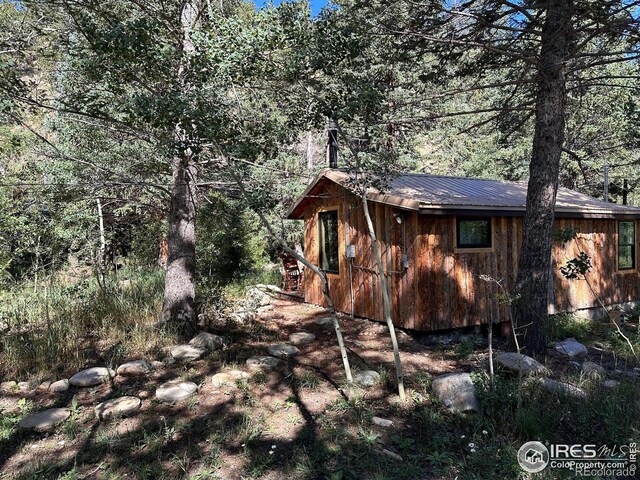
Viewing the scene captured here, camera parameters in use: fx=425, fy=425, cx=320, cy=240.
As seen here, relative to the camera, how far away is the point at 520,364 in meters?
4.23

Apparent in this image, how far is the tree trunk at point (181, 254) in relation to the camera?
591 cm

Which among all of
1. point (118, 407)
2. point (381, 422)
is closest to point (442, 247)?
point (381, 422)

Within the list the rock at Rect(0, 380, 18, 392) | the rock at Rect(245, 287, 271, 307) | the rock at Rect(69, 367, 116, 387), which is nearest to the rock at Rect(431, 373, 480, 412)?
the rock at Rect(69, 367, 116, 387)

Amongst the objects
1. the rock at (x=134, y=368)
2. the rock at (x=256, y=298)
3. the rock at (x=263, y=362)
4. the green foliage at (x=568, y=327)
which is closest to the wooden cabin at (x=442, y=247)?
the green foliage at (x=568, y=327)

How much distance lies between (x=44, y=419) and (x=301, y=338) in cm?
331

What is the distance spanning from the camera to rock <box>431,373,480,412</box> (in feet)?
12.3

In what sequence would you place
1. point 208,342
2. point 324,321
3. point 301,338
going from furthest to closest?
point 324,321
point 301,338
point 208,342

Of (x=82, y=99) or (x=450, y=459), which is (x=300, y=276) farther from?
(x=450, y=459)

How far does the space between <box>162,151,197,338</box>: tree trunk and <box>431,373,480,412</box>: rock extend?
3.47m

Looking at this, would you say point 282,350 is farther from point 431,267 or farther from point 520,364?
point 520,364

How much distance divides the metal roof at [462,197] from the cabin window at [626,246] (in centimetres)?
40

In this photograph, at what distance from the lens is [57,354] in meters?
4.94

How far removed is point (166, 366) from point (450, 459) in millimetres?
3297

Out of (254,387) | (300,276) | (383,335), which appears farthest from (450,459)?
(300,276)
